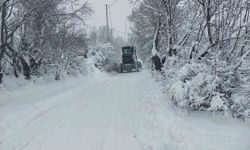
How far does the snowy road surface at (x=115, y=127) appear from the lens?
764 cm

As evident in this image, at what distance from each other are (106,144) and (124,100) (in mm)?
6326

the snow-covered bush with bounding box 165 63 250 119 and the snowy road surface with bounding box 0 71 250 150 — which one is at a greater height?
the snow-covered bush with bounding box 165 63 250 119

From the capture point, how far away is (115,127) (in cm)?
959

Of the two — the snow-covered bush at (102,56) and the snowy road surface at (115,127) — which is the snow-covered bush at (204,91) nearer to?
the snowy road surface at (115,127)

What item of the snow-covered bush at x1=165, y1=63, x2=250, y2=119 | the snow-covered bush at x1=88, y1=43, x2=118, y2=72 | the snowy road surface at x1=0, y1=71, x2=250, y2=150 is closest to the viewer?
the snowy road surface at x1=0, y1=71, x2=250, y2=150

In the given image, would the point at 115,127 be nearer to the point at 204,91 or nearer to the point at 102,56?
the point at 204,91

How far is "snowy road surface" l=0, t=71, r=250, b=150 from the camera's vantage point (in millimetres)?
7645

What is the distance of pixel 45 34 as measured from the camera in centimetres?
2183

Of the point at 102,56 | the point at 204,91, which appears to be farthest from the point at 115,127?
the point at 102,56

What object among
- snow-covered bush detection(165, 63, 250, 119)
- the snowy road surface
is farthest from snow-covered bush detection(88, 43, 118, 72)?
snow-covered bush detection(165, 63, 250, 119)

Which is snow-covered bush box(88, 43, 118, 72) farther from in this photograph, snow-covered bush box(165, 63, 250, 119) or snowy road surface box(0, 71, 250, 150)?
snow-covered bush box(165, 63, 250, 119)

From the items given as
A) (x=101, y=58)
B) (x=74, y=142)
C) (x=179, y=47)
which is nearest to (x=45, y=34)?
(x=179, y=47)

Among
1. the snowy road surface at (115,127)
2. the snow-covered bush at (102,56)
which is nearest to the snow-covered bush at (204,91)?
the snowy road surface at (115,127)

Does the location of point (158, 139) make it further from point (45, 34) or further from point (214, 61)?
point (45, 34)
